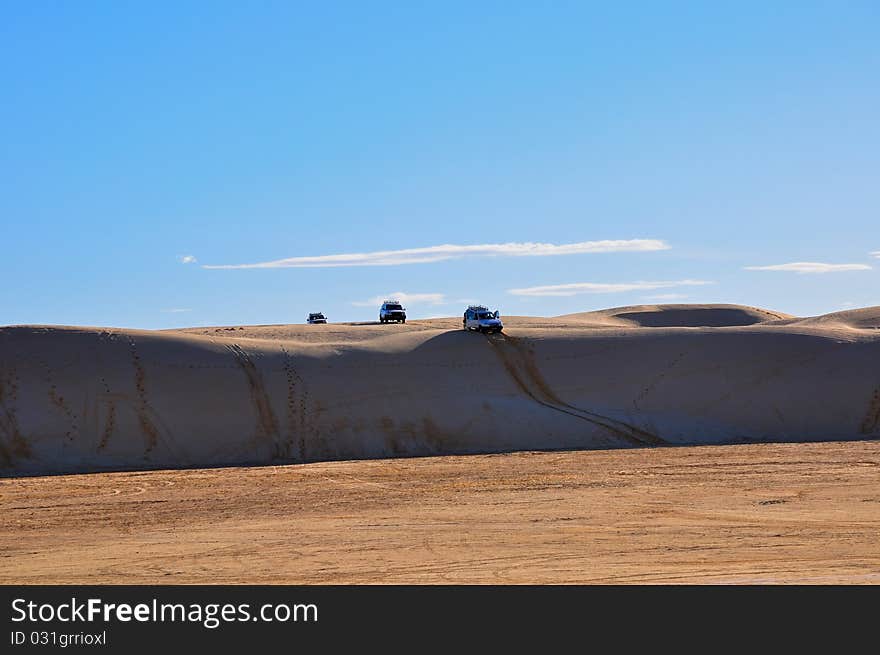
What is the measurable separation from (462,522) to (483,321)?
86.5ft

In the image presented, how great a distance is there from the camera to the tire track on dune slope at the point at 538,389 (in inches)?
1556

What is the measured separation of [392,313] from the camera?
57.8m

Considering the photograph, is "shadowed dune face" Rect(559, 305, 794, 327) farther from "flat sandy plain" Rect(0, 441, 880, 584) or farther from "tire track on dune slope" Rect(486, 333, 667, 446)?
"flat sandy plain" Rect(0, 441, 880, 584)

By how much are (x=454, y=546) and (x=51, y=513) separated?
1041cm

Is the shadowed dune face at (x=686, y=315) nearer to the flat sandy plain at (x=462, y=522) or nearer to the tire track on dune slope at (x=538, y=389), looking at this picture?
the tire track on dune slope at (x=538, y=389)

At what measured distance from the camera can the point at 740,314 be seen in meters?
81.1

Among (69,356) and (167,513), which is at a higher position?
(69,356)

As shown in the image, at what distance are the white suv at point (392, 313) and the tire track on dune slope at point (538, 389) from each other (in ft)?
39.0

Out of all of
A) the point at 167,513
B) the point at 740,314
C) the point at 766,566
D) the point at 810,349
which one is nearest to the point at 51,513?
the point at 167,513

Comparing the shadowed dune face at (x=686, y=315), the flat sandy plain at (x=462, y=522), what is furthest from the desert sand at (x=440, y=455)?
the shadowed dune face at (x=686, y=315)

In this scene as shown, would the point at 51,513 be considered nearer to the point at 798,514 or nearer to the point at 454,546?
the point at 454,546

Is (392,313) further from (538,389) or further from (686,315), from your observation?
(686,315)

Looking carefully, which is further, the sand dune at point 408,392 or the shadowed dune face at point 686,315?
the shadowed dune face at point 686,315
